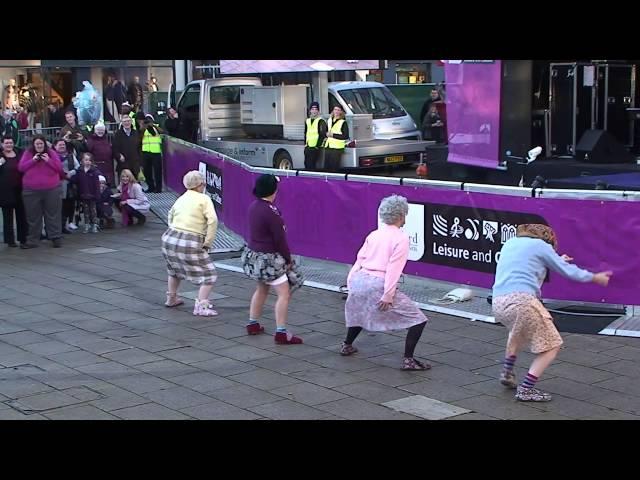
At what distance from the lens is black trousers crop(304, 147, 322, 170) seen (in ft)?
65.3

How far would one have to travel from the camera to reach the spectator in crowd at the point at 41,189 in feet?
48.8

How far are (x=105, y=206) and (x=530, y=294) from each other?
1095 cm

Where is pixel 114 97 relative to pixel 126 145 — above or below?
above

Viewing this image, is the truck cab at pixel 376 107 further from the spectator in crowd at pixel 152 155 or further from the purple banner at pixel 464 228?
the purple banner at pixel 464 228

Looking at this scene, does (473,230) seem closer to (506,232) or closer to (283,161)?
(506,232)

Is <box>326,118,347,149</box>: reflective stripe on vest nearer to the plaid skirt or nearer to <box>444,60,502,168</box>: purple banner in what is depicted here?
<box>444,60,502,168</box>: purple banner

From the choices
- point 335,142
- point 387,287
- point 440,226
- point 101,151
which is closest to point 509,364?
point 387,287

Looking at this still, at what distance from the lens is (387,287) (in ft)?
27.0

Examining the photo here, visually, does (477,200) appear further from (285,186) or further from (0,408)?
(0,408)

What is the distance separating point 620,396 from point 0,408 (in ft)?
15.6

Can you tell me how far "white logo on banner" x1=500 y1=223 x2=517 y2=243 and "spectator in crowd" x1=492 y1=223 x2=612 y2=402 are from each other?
2.45 m

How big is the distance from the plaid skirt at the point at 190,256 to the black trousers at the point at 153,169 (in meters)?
10.3
